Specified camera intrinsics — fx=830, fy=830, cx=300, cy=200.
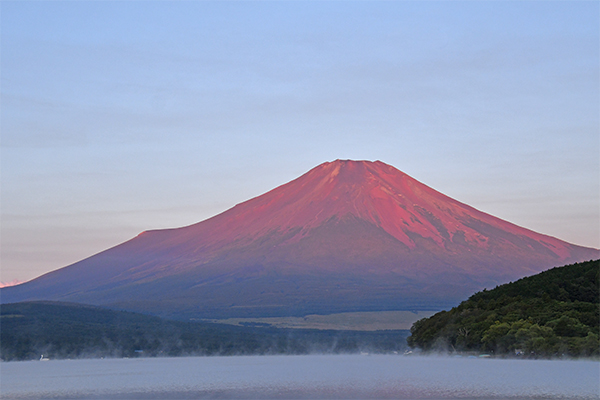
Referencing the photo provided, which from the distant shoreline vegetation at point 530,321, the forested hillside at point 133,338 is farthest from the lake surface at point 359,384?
the forested hillside at point 133,338

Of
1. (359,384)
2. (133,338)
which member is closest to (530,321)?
(359,384)

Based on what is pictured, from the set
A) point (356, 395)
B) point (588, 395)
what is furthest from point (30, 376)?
point (588, 395)

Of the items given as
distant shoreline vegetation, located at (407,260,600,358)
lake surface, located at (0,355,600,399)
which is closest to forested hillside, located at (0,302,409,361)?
distant shoreline vegetation, located at (407,260,600,358)

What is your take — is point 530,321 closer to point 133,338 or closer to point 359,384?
point 359,384

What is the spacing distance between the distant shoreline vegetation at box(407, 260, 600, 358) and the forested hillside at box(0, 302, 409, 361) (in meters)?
49.9

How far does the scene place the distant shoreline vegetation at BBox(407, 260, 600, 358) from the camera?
254 ft

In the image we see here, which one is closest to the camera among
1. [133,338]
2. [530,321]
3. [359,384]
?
[359,384]

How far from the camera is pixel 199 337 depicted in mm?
161375

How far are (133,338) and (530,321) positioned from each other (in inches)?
3694

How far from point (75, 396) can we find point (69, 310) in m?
119

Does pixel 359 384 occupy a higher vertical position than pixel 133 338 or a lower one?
lower

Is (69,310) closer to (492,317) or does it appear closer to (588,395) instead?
(492,317)

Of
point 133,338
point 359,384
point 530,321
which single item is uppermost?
point 530,321

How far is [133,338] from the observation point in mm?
159000
